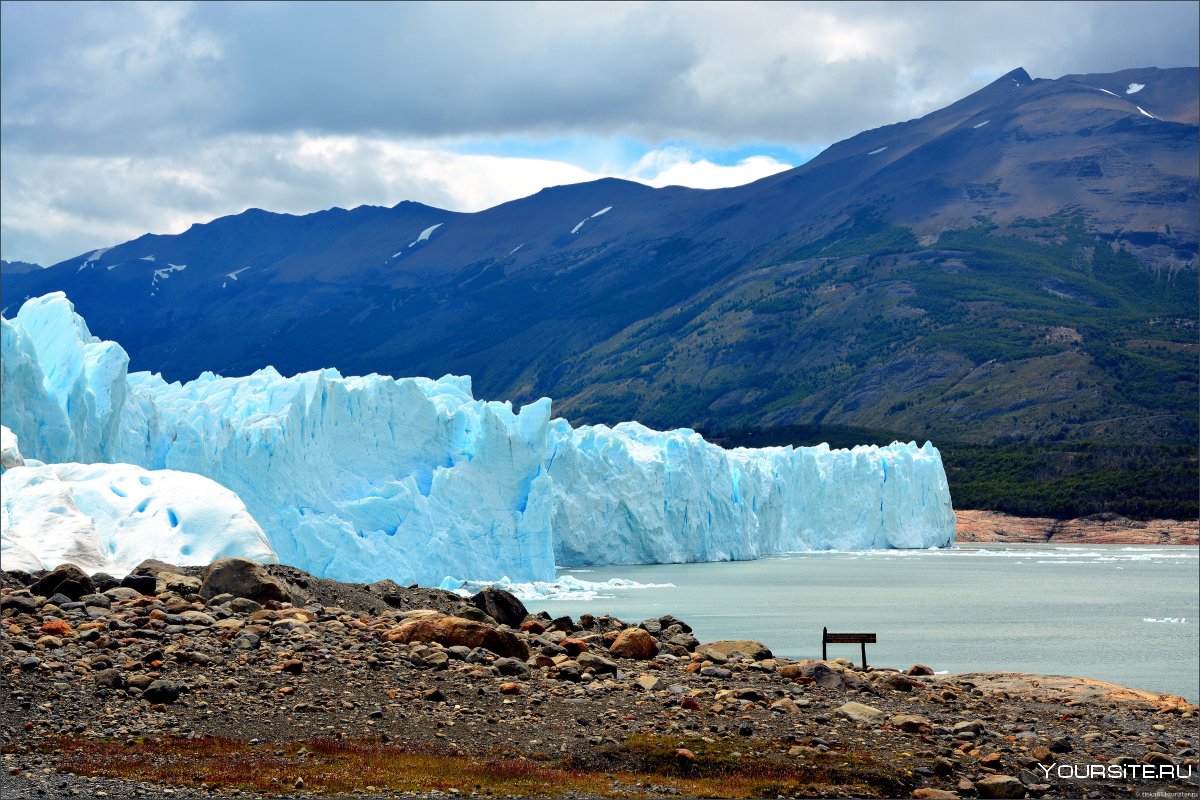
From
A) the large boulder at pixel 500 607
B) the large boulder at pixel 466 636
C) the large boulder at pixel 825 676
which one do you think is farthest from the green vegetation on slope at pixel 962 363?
the large boulder at pixel 466 636

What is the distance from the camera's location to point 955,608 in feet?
120

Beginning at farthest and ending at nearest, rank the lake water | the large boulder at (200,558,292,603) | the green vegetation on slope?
the green vegetation on slope
the lake water
the large boulder at (200,558,292,603)

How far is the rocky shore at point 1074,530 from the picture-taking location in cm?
7425

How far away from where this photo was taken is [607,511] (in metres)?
48.2

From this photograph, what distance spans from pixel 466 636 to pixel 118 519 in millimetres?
7134

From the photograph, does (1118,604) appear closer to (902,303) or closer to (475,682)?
(475,682)

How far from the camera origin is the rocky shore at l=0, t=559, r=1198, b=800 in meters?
9.36

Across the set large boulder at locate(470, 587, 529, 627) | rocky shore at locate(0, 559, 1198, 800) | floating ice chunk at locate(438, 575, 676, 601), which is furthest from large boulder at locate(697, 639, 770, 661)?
floating ice chunk at locate(438, 575, 676, 601)

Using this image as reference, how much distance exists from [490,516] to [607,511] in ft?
39.4

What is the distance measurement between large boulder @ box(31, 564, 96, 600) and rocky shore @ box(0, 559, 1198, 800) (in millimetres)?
21

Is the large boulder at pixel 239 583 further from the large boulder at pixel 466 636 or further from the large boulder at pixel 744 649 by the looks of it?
the large boulder at pixel 744 649

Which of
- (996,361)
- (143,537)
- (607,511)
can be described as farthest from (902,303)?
(143,537)

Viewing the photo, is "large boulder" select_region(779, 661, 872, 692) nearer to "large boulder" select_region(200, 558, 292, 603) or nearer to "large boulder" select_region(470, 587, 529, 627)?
"large boulder" select_region(470, 587, 529, 627)

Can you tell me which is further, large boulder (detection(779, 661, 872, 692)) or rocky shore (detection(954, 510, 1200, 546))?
rocky shore (detection(954, 510, 1200, 546))
